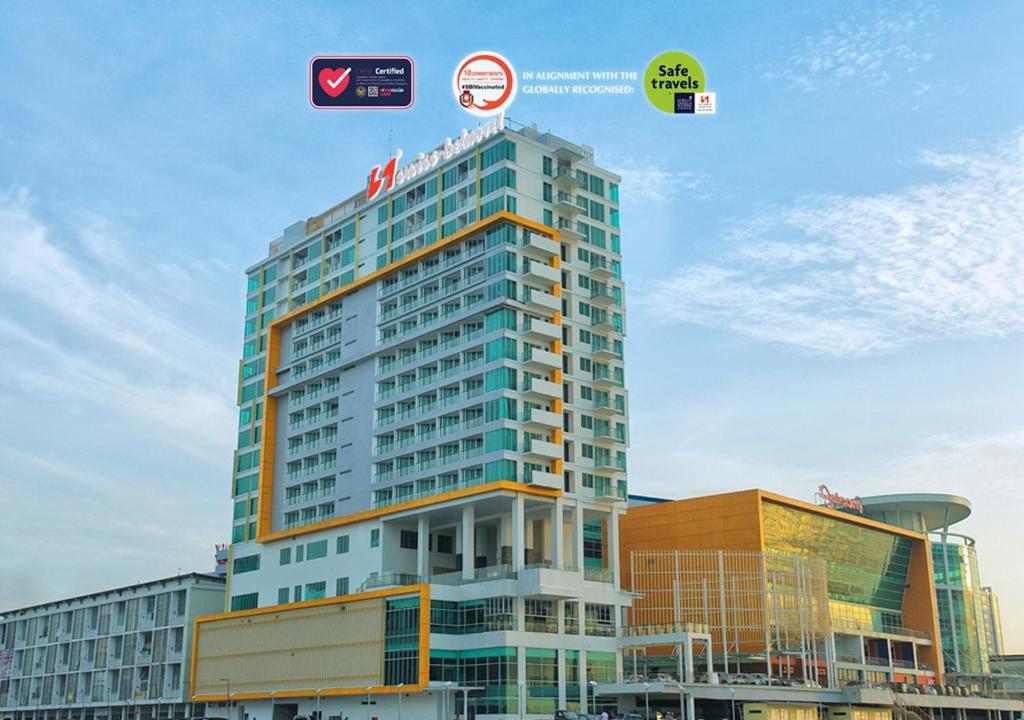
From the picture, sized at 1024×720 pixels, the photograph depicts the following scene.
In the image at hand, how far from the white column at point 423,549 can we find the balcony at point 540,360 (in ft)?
62.4

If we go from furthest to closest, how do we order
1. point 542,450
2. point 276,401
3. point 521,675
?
point 276,401, point 542,450, point 521,675

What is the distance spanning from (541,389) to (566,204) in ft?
69.5

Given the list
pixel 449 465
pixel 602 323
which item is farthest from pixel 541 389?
pixel 602 323

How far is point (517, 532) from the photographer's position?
4252 inches

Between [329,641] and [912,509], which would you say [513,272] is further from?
[912,509]

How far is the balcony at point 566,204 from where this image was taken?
120938mm

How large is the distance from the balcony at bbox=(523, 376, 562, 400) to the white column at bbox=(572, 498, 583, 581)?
36.2 feet

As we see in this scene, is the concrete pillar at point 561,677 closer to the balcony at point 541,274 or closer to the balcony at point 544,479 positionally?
the balcony at point 544,479

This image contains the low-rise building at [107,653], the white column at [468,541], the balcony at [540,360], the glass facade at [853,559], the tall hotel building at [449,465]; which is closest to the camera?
the tall hotel building at [449,465]

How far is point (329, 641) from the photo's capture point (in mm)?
116312

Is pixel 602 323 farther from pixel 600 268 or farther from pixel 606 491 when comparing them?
pixel 606 491

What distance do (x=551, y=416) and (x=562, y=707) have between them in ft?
91.2

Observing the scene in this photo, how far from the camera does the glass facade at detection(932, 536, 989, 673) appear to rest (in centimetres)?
17200

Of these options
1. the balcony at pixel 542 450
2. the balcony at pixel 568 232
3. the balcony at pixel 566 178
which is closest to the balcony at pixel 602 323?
the balcony at pixel 568 232
